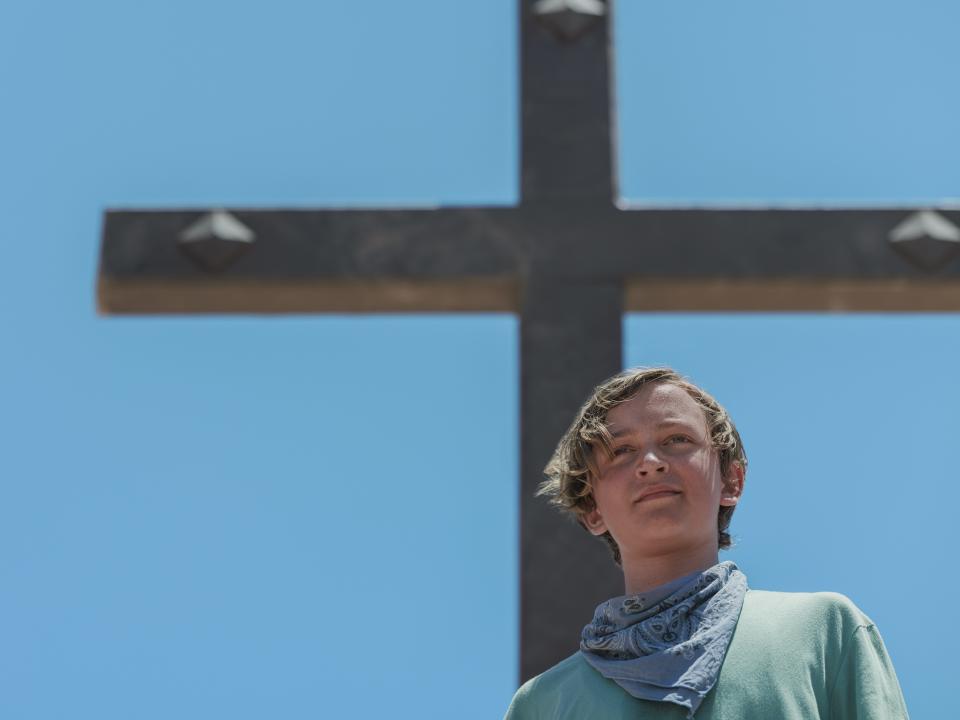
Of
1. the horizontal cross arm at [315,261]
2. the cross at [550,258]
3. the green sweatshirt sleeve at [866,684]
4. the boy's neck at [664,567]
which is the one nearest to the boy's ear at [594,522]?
the boy's neck at [664,567]

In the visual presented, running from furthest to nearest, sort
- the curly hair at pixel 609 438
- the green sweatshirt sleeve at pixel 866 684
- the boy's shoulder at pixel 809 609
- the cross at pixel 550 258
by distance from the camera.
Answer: the cross at pixel 550 258
the curly hair at pixel 609 438
the boy's shoulder at pixel 809 609
the green sweatshirt sleeve at pixel 866 684

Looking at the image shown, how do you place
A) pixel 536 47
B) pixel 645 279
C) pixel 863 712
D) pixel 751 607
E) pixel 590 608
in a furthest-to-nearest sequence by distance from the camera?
1. pixel 536 47
2. pixel 645 279
3. pixel 590 608
4. pixel 751 607
5. pixel 863 712

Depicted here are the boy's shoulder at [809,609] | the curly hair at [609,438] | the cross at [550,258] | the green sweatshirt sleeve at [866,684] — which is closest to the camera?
the green sweatshirt sleeve at [866,684]

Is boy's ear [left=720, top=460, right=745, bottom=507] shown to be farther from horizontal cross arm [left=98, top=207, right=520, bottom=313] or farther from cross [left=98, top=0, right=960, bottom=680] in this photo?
horizontal cross arm [left=98, top=207, right=520, bottom=313]

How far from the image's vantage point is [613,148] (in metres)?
4.14

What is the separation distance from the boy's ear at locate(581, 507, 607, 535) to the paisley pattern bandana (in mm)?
210

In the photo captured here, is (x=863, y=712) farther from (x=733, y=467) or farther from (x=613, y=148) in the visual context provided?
(x=613, y=148)

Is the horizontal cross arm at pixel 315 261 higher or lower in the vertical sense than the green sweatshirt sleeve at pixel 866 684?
higher

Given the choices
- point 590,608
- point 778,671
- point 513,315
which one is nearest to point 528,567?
point 590,608

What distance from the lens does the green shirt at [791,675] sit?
2.29 m

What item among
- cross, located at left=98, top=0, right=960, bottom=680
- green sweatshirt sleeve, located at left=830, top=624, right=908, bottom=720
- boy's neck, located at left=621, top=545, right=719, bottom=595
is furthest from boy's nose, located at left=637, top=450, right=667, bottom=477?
cross, located at left=98, top=0, right=960, bottom=680

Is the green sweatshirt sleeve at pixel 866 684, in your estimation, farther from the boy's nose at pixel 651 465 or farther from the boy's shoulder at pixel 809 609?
the boy's nose at pixel 651 465

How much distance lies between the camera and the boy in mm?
2309

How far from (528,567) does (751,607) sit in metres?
1.23
